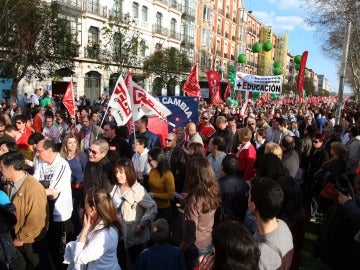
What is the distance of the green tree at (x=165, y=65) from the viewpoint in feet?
94.7

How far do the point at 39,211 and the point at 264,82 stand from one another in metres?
10.2

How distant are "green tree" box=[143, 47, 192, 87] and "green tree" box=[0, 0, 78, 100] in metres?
10.4

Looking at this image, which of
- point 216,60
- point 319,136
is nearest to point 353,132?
point 319,136

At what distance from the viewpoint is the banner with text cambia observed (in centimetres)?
1244

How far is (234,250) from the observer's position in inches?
83.5

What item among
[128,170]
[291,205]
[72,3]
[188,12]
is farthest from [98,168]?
[188,12]

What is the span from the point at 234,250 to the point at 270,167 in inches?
85.9

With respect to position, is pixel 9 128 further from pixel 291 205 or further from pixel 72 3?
pixel 72 3

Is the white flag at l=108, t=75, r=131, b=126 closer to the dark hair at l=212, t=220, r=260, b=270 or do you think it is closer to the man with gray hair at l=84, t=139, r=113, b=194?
the man with gray hair at l=84, t=139, r=113, b=194

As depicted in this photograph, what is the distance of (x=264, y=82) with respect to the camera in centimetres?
1266

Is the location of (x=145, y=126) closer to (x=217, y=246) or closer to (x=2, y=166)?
(x=2, y=166)

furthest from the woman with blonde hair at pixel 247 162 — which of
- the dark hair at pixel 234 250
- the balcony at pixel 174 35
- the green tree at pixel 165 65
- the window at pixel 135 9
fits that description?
the balcony at pixel 174 35

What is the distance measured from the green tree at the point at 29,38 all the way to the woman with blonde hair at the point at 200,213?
13.6 meters

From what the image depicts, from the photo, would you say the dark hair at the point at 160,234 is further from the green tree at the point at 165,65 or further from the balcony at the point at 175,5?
the balcony at the point at 175,5
